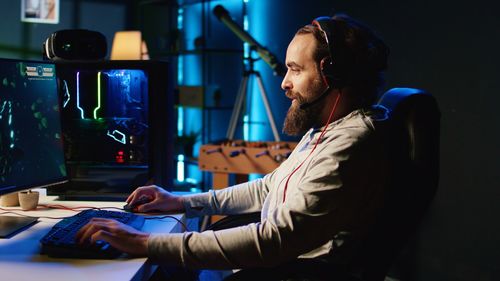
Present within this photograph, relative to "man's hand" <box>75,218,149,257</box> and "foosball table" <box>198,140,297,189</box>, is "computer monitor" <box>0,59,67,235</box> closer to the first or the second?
"man's hand" <box>75,218,149,257</box>

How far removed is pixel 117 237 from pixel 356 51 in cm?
78

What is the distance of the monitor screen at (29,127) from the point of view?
138 cm

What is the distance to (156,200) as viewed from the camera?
1663 mm

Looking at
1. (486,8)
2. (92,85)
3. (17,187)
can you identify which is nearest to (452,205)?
(486,8)

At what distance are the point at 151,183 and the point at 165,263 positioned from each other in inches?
27.8

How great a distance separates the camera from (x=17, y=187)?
4.59ft

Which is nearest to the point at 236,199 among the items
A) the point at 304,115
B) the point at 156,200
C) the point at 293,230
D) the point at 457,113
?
the point at 156,200

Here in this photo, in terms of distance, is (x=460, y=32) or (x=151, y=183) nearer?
(x=151, y=183)

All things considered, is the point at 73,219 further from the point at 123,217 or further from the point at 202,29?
the point at 202,29

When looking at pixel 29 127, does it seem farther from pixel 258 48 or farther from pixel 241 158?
pixel 258 48

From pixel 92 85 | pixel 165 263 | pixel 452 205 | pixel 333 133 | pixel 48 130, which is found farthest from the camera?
pixel 452 205

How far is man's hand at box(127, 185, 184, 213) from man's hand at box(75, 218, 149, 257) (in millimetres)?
406

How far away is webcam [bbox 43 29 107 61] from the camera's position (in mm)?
1925

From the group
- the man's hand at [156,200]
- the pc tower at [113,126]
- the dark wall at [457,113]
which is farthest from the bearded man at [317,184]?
the dark wall at [457,113]
